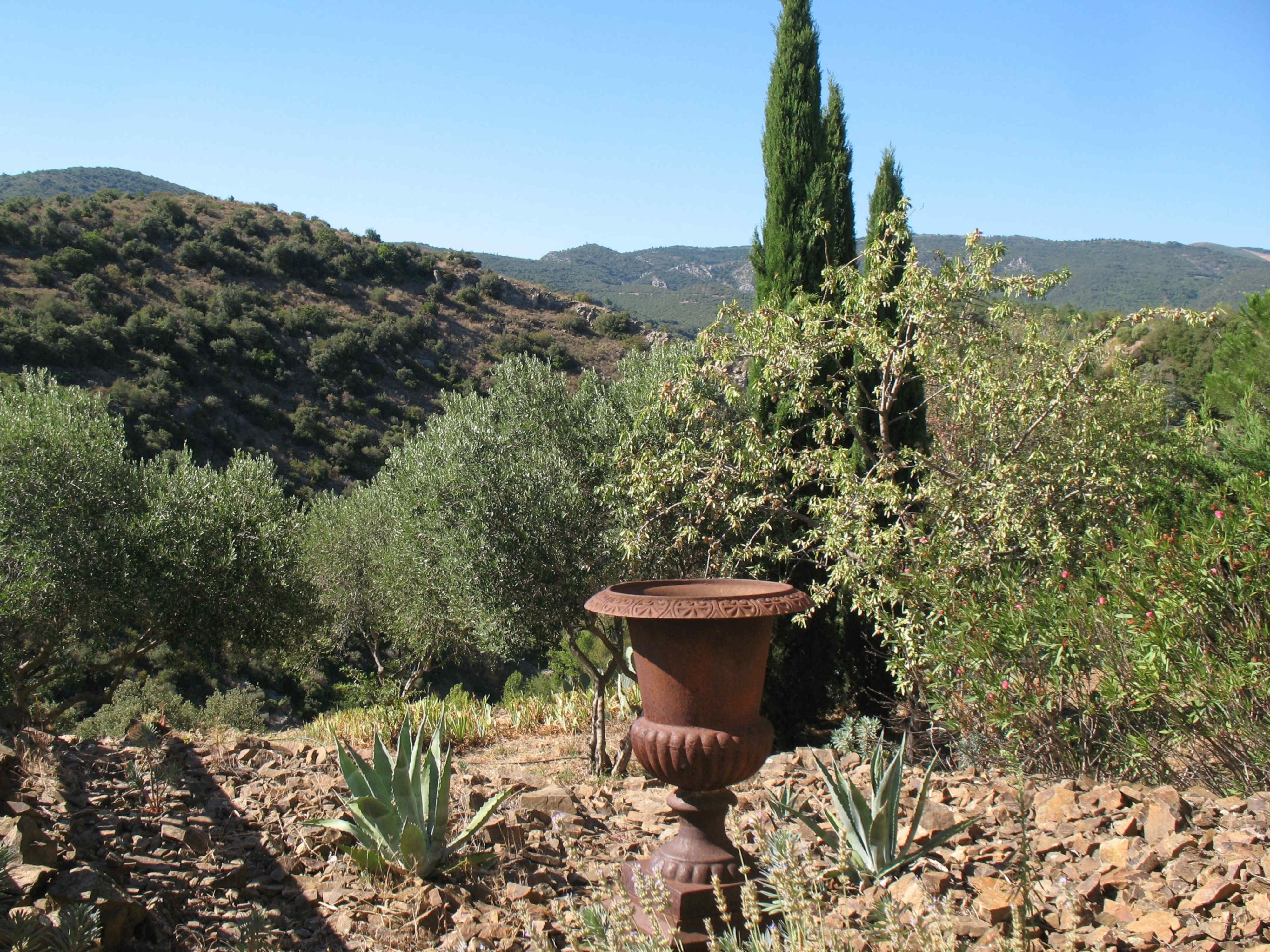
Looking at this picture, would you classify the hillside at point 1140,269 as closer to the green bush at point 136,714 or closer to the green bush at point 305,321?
the green bush at point 305,321

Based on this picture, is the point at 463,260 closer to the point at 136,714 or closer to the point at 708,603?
the point at 136,714

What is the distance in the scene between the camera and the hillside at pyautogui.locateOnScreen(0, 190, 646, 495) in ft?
87.4

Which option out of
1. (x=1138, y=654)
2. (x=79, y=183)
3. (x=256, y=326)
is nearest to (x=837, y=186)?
(x=1138, y=654)

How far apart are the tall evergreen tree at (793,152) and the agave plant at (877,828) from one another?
6.05 m

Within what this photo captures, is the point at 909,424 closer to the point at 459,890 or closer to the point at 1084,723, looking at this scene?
the point at 1084,723

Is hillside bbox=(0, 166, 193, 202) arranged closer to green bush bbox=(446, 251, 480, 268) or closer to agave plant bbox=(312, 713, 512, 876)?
green bush bbox=(446, 251, 480, 268)

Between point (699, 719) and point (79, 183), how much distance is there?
64803 millimetres

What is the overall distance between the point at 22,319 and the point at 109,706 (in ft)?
66.7

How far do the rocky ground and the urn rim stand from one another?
927 millimetres

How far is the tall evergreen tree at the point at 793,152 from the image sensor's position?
30.0 feet

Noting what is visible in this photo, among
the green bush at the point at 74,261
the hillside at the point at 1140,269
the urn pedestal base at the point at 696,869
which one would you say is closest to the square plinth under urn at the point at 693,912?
the urn pedestal base at the point at 696,869

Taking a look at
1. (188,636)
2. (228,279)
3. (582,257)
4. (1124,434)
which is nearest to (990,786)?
(1124,434)

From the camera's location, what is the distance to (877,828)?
4.19m

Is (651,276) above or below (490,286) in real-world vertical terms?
above
